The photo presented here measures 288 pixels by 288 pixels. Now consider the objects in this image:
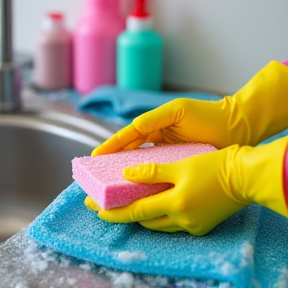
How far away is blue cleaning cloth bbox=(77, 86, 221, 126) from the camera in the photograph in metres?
1.03

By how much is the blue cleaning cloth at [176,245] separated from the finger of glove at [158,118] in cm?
12

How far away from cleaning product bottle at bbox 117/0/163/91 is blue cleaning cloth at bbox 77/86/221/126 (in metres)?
0.04

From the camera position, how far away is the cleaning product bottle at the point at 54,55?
119cm

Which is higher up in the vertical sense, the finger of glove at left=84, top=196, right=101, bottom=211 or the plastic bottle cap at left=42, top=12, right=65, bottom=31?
the plastic bottle cap at left=42, top=12, right=65, bottom=31

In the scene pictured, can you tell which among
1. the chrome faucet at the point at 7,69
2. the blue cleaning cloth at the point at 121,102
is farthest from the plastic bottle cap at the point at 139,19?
the chrome faucet at the point at 7,69

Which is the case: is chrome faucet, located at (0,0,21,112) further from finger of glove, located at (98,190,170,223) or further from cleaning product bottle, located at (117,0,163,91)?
finger of glove, located at (98,190,170,223)

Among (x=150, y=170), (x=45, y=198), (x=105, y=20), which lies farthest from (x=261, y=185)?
(x=105, y=20)

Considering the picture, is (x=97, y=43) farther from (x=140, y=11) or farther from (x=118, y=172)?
(x=118, y=172)

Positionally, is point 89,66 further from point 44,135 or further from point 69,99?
point 44,135

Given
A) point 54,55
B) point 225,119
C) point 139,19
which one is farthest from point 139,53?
point 225,119

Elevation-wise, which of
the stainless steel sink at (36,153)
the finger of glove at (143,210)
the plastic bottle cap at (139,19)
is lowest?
the stainless steel sink at (36,153)

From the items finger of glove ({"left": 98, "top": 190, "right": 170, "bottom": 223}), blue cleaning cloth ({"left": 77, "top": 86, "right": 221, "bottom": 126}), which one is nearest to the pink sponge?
finger of glove ({"left": 98, "top": 190, "right": 170, "bottom": 223})

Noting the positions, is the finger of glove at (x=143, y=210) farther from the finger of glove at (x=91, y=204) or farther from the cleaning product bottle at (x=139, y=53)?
the cleaning product bottle at (x=139, y=53)

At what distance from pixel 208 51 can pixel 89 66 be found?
23 centimetres
